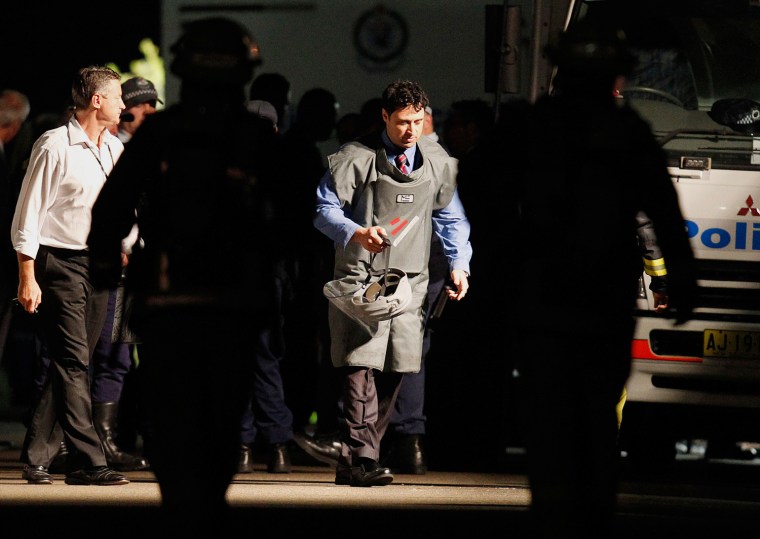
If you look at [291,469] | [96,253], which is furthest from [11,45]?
[96,253]

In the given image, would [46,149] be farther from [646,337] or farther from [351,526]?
[646,337]

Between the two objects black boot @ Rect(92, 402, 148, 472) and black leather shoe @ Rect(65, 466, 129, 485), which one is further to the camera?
black boot @ Rect(92, 402, 148, 472)

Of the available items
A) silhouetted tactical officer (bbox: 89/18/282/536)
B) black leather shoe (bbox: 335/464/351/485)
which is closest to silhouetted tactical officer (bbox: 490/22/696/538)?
silhouetted tactical officer (bbox: 89/18/282/536)

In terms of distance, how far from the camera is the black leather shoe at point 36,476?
8523 mm

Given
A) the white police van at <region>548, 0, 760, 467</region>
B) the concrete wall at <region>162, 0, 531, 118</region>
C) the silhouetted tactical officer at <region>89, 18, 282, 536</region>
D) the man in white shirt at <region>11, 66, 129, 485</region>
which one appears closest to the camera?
the silhouetted tactical officer at <region>89, 18, 282, 536</region>

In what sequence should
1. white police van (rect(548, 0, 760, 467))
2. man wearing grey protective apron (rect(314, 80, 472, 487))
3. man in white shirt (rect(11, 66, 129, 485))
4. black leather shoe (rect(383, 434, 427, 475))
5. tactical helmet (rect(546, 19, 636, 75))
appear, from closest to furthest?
tactical helmet (rect(546, 19, 636, 75)), man in white shirt (rect(11, 66, 129, 485)), man wearing grey protective apron (rect(314, 80, 472, 487)), white police van (rect(548, 0, 760, 467)), black leather shoe (rect(383, 434, 427, 475))

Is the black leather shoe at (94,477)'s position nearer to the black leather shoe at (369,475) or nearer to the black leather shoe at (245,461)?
the black leather shoe at (245,461)

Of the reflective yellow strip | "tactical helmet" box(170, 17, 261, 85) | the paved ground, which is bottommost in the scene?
the paved ground

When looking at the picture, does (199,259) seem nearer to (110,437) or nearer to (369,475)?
(369,475)

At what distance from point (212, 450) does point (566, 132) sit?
64.8 inches

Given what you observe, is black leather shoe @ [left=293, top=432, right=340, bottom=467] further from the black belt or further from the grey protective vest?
the black belt

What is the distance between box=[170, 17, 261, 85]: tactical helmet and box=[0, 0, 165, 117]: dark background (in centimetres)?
3093

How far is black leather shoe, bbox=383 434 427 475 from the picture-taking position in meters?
9.24

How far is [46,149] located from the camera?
27.1 ft
